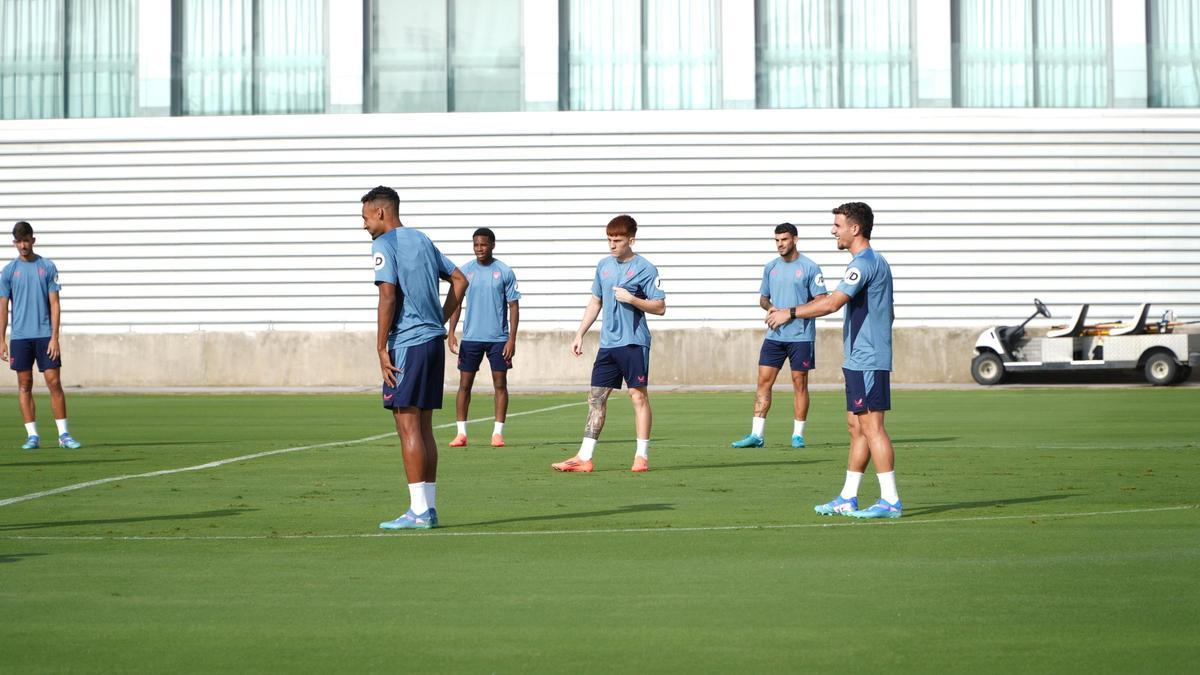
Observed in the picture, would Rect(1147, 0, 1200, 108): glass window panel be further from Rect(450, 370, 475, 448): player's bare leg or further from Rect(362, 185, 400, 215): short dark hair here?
Rect(362, 185, 400, 215): short dark hair

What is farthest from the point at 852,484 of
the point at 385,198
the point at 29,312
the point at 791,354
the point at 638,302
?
the point at 29,312

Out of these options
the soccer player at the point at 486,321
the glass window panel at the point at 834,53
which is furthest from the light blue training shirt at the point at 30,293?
the glass window panel at the point at 834,53

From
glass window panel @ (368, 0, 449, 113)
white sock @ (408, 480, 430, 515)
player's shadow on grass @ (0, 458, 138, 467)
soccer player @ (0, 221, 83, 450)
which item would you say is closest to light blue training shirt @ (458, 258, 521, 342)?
player's shadow on grass @ (0, 458, 138, 467)

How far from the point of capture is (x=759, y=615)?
23.0 ft

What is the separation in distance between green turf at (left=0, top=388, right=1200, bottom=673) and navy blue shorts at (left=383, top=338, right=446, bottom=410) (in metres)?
0.78

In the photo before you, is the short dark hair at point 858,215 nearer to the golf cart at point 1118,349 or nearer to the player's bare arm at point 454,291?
the player's bare arm at point 454,291

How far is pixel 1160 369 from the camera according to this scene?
31531 millimetres

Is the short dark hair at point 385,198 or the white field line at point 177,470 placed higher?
the short dark hair at point 385,198

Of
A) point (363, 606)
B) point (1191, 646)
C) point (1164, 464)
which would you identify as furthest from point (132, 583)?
point (1164, 464)

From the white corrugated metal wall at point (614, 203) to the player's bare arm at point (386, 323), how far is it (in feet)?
85.2

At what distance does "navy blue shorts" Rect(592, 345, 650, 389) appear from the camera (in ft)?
46.6

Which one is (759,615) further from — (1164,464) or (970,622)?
(1164,464)

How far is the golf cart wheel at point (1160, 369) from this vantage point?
31422 mm

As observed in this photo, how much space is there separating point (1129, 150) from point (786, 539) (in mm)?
28684
